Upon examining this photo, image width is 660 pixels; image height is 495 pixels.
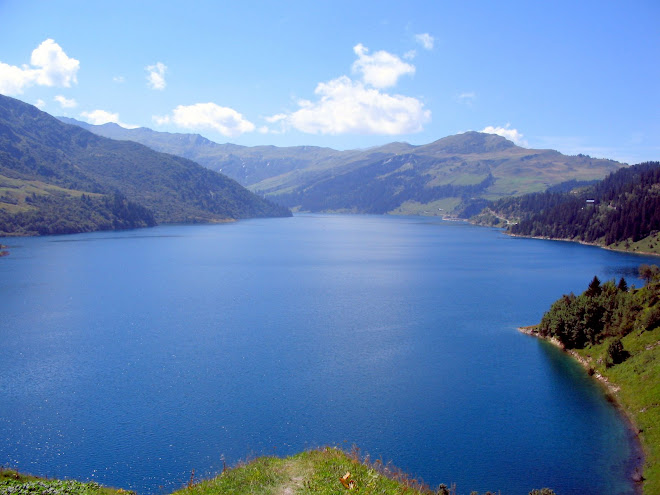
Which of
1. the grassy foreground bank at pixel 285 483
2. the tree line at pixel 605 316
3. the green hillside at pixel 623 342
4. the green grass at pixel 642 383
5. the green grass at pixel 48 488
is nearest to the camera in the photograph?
the grassy foreground bank at pixel 285 483

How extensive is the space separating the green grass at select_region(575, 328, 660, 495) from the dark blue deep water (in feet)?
4.76

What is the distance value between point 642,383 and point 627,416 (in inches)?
159

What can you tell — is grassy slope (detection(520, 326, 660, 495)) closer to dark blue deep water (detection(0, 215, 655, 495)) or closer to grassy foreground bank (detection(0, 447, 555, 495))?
dark blue deep water (detection(0, 215, 655, 495))

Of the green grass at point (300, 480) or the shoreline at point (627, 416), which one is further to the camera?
the shoreline at point (627, 416)

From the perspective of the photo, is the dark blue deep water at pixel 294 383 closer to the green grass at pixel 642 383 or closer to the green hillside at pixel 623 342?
the green grass at pixel 642 383

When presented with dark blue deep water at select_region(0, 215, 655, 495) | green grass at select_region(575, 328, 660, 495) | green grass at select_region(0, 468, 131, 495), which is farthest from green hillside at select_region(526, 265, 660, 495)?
green grass at select_region(0, 468, 131, 495)

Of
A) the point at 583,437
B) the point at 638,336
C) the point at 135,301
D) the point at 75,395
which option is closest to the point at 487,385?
the point at 583,437

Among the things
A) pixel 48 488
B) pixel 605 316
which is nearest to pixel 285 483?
pixel 48 488

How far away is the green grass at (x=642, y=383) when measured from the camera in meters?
33.3

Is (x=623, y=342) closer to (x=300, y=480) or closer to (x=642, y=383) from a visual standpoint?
(x=642, y=383)

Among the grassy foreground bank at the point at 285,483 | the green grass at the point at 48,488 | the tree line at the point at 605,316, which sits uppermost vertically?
the tree line at the point at 605,316

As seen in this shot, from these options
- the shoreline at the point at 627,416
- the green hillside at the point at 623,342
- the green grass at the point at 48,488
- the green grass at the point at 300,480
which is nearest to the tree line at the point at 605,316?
the green hillside at the point at 623,342

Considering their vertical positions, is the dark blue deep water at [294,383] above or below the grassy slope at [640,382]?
below

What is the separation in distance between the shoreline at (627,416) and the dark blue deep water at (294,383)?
628 mm
